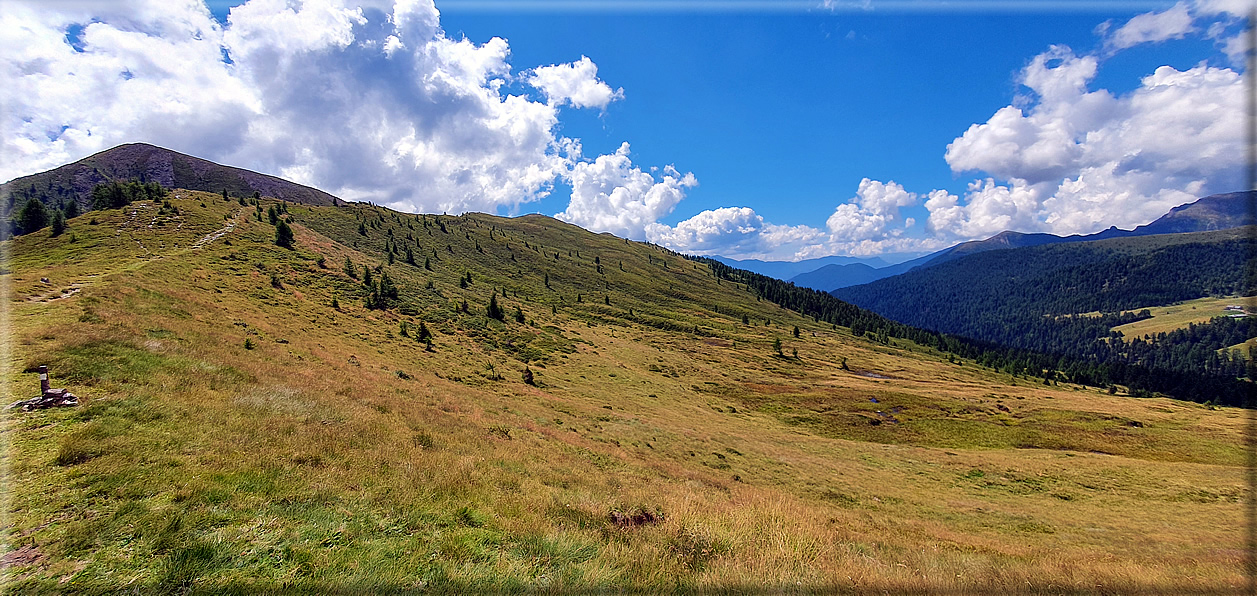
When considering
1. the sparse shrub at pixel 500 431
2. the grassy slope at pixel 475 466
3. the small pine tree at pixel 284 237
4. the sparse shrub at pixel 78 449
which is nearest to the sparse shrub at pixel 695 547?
the grassy slope at pixel 475 466

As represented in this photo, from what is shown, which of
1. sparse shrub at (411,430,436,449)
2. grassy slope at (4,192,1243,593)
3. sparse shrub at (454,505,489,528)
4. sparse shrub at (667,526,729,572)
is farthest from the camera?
sparse shrub at (411,430,436,449)

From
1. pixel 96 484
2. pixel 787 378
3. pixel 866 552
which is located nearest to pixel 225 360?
pixel 96 484

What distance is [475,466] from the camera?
12.0 meters

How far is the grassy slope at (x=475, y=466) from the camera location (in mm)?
6809

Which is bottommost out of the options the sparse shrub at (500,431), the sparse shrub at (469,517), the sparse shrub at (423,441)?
the sparse shrub at (500,431)

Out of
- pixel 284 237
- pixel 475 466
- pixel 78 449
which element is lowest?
pixel 475 466

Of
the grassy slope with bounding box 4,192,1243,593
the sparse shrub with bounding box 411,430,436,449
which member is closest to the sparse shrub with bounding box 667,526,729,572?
the grassy slope with bounding box 4,192,1243,593

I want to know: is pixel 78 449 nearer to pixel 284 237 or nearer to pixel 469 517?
pixel 469 517

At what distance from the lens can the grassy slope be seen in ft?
22.3

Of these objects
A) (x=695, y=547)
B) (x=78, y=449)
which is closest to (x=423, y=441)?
(x=78, y=449)

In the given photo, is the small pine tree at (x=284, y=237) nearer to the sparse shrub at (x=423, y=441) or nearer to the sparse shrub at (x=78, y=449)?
the sparse shrub at (x=423, y=441)

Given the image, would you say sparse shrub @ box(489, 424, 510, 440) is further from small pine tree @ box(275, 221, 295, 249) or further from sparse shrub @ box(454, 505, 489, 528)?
small pine tree @ box(275, 221, 295, 249)

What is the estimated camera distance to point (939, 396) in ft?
197

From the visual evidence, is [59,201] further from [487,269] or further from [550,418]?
[550,418]
